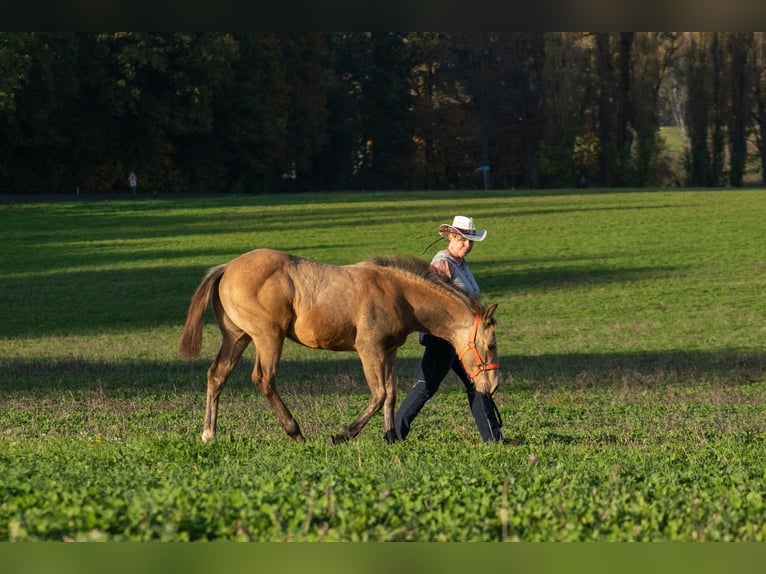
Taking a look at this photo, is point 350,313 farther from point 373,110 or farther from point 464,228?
point 373,110

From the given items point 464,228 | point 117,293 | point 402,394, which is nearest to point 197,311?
point 464,228

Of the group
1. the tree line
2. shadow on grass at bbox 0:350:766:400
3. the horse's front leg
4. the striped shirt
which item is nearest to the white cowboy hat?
the striped shirt

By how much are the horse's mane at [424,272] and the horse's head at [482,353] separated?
0.46 ft

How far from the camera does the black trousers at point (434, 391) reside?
1084cm

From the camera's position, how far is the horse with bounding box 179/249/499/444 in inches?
428

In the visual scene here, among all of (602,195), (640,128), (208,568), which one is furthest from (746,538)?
(640,128)

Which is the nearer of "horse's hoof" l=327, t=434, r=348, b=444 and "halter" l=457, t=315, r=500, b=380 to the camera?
"horse's hoof" l=327, t=434, r=348, b=444

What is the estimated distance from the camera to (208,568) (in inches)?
188

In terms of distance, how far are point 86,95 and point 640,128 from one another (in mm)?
31736

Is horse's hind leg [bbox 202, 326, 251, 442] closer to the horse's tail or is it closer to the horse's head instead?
the horse's tail

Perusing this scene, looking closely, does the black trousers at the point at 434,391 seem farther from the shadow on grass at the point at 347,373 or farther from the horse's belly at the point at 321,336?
the shadow on grass at the point at 347,373

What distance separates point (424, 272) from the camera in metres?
11.1

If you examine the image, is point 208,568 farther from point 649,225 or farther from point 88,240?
point 649,225

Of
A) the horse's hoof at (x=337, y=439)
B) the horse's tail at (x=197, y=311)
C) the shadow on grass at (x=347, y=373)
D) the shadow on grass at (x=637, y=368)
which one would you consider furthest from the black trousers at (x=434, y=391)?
the shadow on grass at (x=637, y=368)
